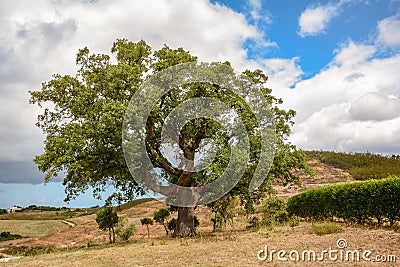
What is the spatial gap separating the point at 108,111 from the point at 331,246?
9603mm

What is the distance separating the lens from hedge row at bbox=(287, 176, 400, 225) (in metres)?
14.0

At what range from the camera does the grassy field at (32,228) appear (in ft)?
98.3

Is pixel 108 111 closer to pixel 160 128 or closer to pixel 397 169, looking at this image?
pixel 160 128

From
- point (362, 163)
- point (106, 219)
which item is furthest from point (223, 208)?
point (362, 163)

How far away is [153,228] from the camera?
26.2m

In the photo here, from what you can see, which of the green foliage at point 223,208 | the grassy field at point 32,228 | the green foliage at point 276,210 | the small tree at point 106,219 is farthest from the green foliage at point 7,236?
the green foliage at point 276,210

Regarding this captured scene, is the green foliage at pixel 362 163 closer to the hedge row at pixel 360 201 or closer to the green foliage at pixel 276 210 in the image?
the green foliage at pixel 276 210

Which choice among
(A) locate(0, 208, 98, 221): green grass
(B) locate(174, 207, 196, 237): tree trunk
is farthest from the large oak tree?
(A) locate(0, 208, 98, 221): green grass

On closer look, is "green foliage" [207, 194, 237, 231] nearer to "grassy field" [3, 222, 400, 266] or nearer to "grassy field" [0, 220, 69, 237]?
"grassy field" [3, 222, 400, 266]

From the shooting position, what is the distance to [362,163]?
135 feet

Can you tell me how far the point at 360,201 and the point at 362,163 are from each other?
28252mm

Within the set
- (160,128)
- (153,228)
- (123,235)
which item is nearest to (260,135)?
(160,128)

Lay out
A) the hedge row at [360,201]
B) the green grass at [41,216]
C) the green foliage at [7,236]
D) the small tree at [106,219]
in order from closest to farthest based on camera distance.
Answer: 1. the hedge row at [360,201]
2. the small tree at [106,219]
3. the green foliage at [7,236]
4. the green grass at [41,216]

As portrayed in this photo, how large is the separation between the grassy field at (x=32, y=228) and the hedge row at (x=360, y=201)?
21669 millimetres
